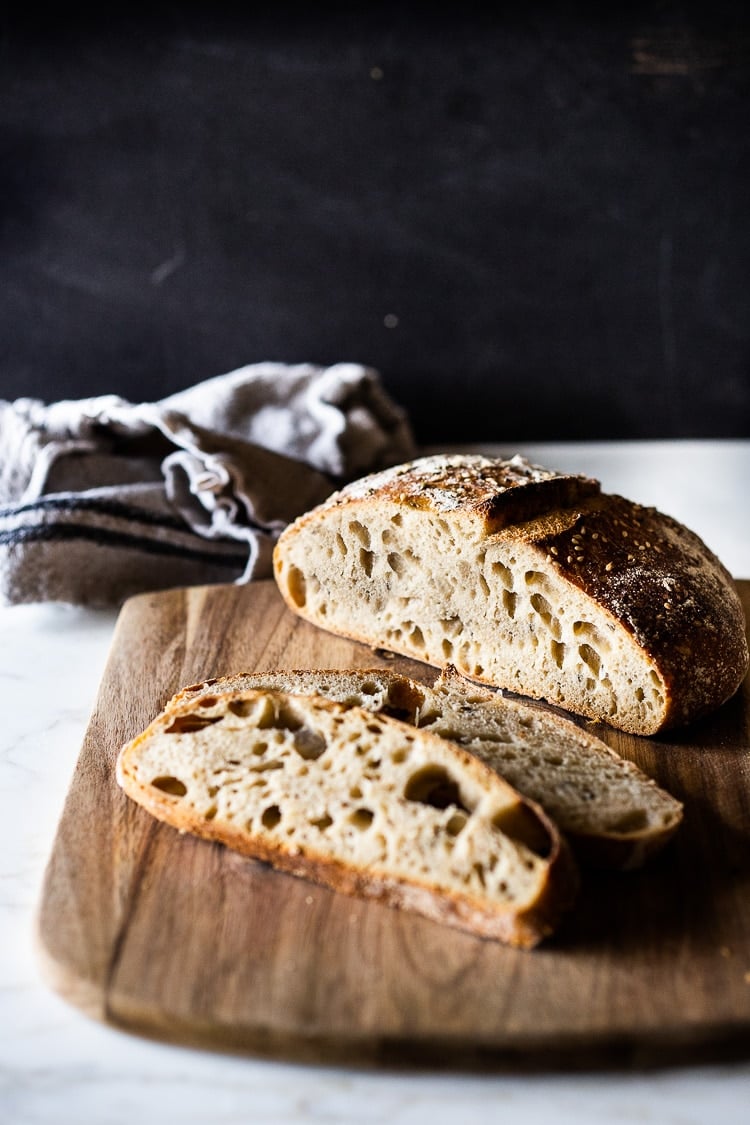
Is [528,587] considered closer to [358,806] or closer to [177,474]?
[358,806]

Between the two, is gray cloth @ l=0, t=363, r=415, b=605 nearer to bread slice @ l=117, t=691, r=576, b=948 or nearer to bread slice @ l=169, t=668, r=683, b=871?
bread slice @ l=169, t=668, r=683, b=871

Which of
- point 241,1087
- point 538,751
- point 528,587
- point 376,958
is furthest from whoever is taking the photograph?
point 528,587

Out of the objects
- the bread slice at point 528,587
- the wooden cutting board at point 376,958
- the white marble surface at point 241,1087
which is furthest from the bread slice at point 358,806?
the bread slice at point 528,587

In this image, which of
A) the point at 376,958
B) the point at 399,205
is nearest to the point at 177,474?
the point at 399,205

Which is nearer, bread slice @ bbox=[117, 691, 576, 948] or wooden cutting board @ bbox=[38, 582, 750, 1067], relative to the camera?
wooden cutting board @ bbox=[38, 582, 750, 1067]

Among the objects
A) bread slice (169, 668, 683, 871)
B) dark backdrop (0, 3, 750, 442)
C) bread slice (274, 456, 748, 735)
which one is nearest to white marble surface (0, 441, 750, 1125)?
bread slice (169, 668, 683, 871)

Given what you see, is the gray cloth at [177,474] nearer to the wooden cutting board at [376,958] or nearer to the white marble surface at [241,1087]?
the wooden cutting board at [376,958]
